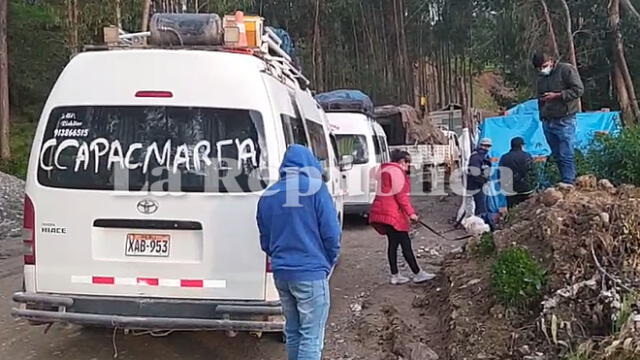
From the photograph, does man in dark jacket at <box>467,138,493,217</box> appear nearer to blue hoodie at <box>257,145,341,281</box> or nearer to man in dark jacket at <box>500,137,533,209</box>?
man in dark jacket at <box>500,137,533,209</box>

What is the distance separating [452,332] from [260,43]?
288 cm

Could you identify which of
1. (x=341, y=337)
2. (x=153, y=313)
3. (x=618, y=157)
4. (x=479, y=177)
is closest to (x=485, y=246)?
(x=341, y=337)

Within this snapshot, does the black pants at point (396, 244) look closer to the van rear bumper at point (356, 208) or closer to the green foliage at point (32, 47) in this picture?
the van rear bumper at point (356, 208)

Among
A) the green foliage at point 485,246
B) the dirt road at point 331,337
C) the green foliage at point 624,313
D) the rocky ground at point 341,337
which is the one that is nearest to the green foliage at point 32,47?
the rocky ground at point 341,337

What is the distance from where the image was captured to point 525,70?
73.8 ft

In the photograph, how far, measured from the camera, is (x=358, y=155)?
44.0 feet

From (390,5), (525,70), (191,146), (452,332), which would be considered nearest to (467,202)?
(452,332)

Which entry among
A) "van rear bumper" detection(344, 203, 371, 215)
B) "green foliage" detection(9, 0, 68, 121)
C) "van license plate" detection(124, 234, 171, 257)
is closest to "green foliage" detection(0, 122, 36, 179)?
"green foliage" detection(9, 0, 68, 121)

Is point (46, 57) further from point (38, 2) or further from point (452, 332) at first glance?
point (452, 332)

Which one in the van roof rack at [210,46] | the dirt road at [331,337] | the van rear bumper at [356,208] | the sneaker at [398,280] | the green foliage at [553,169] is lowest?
the dirt road at [331,337]

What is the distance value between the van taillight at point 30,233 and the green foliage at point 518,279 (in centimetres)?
355

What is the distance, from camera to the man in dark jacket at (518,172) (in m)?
9.81

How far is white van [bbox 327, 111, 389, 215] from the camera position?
515 inches

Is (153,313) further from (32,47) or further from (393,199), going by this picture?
(32,47)
